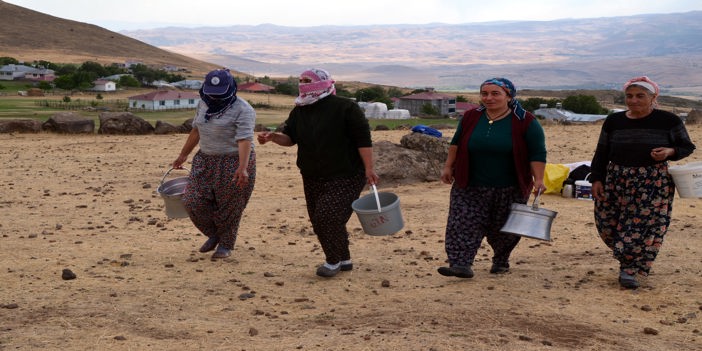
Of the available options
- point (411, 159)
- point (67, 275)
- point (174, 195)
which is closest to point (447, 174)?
point (174, 195)

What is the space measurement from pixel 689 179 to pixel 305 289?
274 centimetres

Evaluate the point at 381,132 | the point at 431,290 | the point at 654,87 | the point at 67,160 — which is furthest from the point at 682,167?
the point at 381,132

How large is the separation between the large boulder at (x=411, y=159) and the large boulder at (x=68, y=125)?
33.6 ft

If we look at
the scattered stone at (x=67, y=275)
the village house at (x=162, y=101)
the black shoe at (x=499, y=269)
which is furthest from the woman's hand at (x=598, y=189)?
the village house at (x=162, y=101)

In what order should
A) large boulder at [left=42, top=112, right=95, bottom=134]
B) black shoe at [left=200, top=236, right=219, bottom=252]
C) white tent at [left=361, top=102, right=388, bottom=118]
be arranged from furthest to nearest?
white tent at [left=361, top=102, right=388, bottom=118] < large boulder at [left=42, top=112, right=95, bottom=134] < black shoe at [left=200, top=236, right=219, bottom=252]

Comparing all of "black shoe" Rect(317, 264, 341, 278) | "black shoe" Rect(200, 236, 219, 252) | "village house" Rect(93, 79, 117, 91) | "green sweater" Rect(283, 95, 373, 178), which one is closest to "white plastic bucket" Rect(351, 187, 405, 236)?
"green sweater" Rect(283, 95, 373, 178)

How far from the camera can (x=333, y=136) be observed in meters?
6.20

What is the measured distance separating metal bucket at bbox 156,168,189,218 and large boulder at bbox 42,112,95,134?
14232 millimetres

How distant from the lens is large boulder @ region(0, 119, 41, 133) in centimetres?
2027

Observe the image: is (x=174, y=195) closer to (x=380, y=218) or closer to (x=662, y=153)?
(x=380, y=218)

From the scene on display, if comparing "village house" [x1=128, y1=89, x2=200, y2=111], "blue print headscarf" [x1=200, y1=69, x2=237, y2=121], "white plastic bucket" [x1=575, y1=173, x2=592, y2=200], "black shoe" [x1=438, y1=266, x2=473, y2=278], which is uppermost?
"blue print headscarf" [x1=200, y1=69, x2=237, y2=121]

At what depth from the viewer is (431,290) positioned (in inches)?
235

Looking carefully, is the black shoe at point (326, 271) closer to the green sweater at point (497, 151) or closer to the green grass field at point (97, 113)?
the green sweater at point (497, 151)

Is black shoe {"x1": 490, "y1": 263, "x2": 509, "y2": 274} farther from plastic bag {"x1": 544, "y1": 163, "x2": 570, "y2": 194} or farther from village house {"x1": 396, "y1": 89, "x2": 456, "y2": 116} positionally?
village house {"x1": 396, "y1": 89, "x2": 456, "y2": 116}
